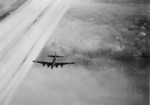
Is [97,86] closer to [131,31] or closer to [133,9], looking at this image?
[131,31]

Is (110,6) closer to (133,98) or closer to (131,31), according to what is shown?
(131,31)

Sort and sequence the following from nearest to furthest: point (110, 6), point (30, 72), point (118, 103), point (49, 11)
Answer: point (118, 103)
point (30, 72)
point (49, 11)
point (110, 6)

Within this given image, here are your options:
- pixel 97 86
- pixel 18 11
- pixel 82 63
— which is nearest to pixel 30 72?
pixel 82 63

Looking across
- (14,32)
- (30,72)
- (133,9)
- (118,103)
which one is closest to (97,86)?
(118,103)

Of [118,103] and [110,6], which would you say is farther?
[110,6]

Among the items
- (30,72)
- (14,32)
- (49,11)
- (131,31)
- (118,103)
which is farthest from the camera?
(49,11)

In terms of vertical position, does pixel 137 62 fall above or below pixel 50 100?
above

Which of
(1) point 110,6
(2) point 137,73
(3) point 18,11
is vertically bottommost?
(2) point 137,73
